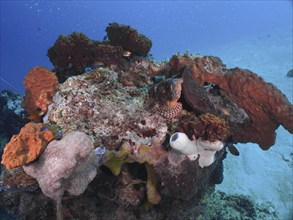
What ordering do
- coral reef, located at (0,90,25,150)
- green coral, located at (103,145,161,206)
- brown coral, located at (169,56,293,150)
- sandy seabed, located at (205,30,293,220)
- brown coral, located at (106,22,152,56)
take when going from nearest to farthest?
green coral, located at (103,145,161,206)
brown coral, located at (169,56,293,150)
brown coral, located at (106,22,152,56)
sandy seabed, located at (205,30,293,220)
coral reef, located at (0,90,25,150)

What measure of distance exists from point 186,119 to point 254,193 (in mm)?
6198

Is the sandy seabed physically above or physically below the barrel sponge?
above

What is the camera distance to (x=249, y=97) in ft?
17.7

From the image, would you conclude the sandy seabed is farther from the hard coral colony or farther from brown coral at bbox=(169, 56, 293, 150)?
the hard coral colony

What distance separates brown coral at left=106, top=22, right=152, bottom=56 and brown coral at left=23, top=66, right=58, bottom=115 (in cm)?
279

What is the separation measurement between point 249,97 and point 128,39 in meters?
3.71

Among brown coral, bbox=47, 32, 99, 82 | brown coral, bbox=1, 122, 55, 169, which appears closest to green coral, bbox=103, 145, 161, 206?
brown coral, bbox=1, 122, 55, 169

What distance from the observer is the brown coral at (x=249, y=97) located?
5.20m

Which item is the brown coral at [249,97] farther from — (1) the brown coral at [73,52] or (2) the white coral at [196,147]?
(1) the brown coral at [73,52]

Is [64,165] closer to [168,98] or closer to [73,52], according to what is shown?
[168,98]

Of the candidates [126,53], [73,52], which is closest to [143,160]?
[126,53]

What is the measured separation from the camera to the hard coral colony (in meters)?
3.71

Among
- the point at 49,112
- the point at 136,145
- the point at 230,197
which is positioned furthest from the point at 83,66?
the point at 230,197

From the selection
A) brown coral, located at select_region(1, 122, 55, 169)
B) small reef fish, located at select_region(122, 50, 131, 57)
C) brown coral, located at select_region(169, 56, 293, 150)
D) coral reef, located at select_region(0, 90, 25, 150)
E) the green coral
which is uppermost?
brown coral, located at select_region(169, 56, 293, 150)
